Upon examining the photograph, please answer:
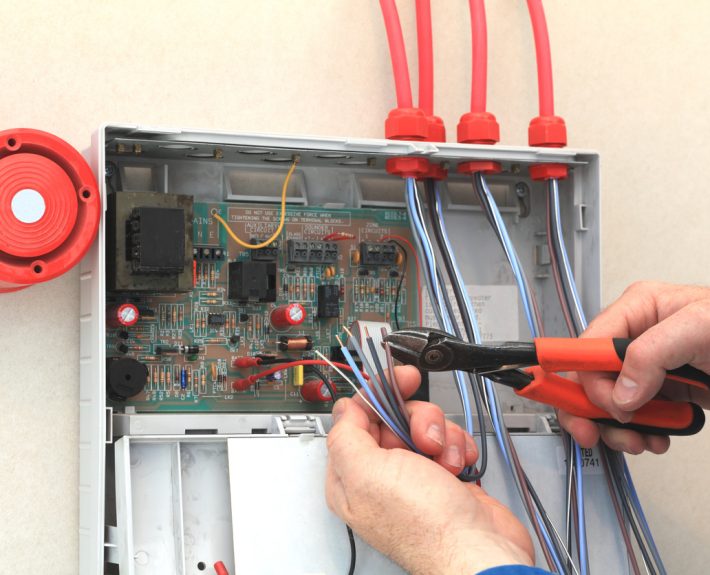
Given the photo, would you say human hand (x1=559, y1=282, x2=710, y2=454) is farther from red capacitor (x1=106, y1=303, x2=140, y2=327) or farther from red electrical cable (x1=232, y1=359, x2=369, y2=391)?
red capacitor (x1=106, y1=303, x2=140, y2=327)

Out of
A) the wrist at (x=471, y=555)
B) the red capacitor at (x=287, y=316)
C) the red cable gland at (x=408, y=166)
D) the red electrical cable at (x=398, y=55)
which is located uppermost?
the red electrical cable at (x=398, y=55)

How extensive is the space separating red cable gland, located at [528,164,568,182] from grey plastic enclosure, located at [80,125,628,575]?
0.08 feet

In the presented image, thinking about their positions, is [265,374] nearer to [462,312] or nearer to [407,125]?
[462,312]

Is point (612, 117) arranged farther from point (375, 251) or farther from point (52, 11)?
point (52, 11)

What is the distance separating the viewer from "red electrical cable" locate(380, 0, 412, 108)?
1.48 metres

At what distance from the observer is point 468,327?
140cm

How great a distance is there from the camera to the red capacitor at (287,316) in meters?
1.35

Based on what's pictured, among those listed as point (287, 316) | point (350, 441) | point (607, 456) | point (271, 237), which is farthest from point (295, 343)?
point (607, 456)

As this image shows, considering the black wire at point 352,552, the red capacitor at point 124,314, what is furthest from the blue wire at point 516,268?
the red capacitor at point 124,314

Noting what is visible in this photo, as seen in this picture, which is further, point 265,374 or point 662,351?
point 265,374

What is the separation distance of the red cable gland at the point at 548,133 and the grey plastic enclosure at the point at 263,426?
0.14 ft

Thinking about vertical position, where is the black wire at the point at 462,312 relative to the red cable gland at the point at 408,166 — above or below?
below

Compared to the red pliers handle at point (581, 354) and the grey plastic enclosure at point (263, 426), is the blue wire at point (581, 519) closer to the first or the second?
the grey plastic enclosure at point (263, 426)

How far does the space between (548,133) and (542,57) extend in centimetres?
16
